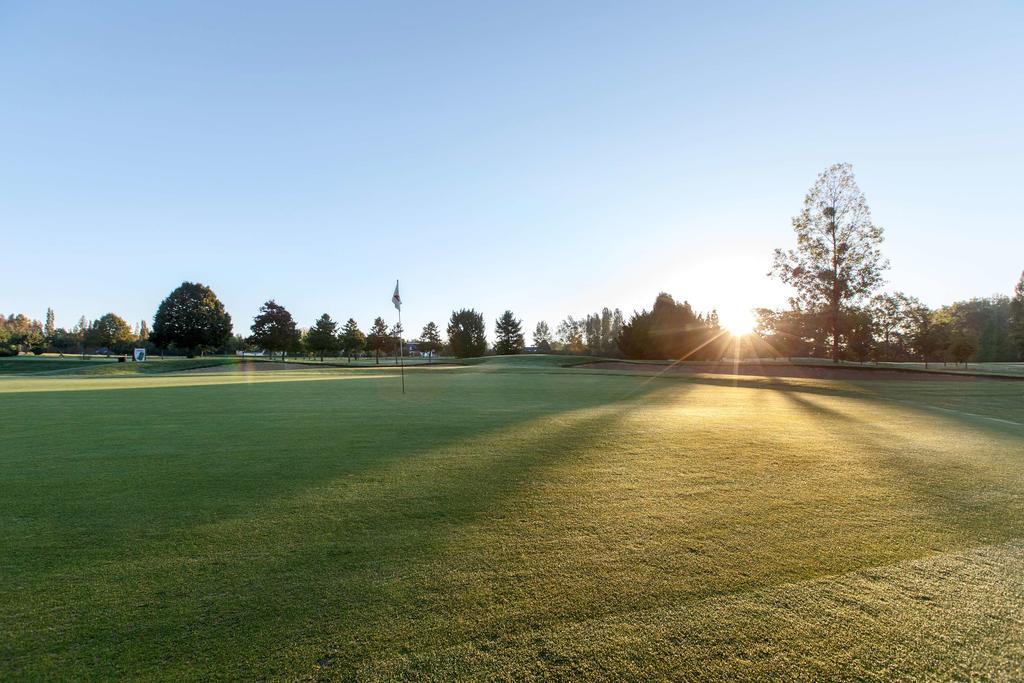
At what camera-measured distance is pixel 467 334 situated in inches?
2753

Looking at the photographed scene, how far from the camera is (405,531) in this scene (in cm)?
364

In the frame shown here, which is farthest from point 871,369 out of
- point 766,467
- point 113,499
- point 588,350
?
point 588,350

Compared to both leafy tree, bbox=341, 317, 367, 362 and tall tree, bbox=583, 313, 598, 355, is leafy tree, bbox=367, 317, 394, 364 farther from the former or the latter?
tall tree, bbox=583, 313, 598, 355

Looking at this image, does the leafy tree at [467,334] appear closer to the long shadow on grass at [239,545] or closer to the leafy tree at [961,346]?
the leafy tree at [961,346]

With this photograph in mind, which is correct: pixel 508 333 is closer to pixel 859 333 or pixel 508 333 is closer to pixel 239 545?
pixel 859 333

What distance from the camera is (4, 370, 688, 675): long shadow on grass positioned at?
2.32m

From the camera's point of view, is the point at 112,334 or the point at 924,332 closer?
the point at 924,332

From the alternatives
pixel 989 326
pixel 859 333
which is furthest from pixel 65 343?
pixel 989 326

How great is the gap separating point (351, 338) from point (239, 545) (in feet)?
225

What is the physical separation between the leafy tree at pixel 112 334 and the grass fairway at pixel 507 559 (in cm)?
10298

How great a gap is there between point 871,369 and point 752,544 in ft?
108

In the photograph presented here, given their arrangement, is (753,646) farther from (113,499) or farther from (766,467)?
(113,499)

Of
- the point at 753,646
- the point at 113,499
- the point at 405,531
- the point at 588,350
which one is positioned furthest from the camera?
the point at 588,350

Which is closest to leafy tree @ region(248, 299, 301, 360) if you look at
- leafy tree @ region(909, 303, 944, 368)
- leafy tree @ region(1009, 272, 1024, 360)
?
leafy tree @ region(909, 303, 944, 368)
